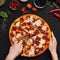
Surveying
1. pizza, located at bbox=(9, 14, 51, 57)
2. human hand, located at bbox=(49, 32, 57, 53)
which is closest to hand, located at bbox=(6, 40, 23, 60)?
pizza, located at bbox=(9, 14, 51, 57)

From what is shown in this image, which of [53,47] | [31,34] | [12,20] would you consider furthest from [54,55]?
[12,20]

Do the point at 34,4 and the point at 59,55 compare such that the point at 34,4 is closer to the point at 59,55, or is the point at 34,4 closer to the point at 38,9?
the point at 38,9

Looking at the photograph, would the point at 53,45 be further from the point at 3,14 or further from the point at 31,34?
the point at 3,14

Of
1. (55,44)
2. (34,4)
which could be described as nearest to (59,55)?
(55,44)

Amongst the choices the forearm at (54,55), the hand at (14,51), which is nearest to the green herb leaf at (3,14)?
the hand at (14,51)

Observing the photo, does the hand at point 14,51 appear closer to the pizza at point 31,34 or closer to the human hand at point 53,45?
the pizza at point 31,34
